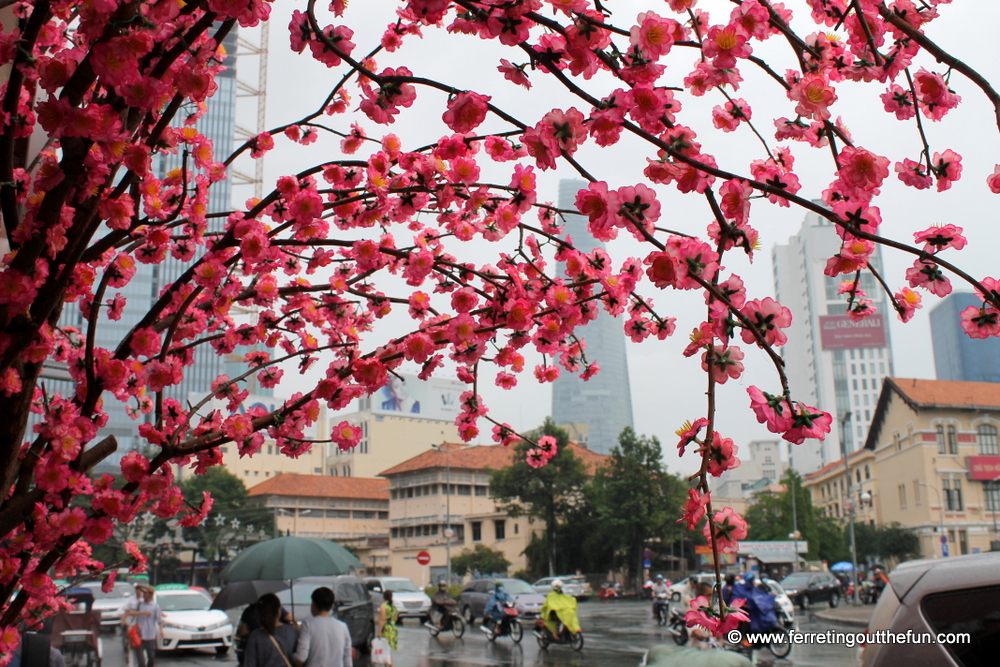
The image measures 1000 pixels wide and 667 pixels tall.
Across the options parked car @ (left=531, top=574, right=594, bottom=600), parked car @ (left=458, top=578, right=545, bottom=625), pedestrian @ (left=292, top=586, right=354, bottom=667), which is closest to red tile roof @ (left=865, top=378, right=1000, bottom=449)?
parked car @ (left=531, top=574, right=594, bottom=600)

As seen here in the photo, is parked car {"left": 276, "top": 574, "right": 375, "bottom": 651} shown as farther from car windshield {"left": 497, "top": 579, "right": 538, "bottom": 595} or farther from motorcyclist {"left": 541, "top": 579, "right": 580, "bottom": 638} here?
car windshield {"left": 497, "top": 579, "right": 538, "bottom": 595}

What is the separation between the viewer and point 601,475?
52812mm

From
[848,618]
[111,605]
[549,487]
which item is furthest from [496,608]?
[549,487]

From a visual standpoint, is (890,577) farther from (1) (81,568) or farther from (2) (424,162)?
(1) (81,568)

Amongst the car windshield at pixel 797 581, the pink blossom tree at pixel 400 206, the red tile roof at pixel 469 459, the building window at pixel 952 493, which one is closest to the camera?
the pink blossom tree at pixel 400 206

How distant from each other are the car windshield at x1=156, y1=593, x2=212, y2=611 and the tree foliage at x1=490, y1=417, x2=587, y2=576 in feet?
110

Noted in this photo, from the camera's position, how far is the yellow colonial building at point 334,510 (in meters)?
72.0

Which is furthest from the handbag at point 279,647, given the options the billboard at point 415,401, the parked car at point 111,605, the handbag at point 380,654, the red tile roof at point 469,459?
the billboard at point 415,401

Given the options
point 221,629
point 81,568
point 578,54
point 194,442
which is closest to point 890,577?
point 578,54

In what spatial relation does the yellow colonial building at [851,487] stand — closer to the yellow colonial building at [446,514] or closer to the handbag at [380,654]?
the yellow colonial building at [446,514]

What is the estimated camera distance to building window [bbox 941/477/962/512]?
50.7 m

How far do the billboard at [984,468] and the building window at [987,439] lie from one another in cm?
77

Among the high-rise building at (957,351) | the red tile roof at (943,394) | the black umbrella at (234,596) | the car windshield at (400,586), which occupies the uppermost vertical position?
the high-rise building at (957,351)

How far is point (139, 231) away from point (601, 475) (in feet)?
163
